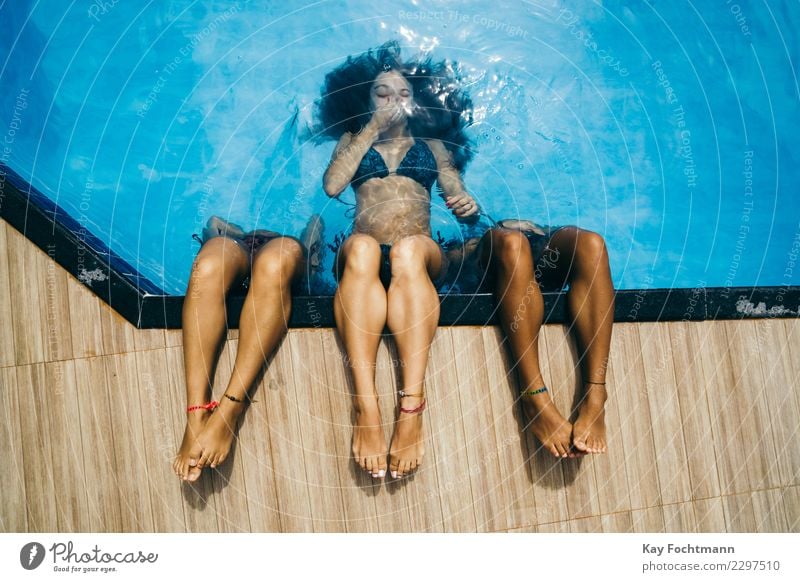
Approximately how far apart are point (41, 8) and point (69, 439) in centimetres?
175

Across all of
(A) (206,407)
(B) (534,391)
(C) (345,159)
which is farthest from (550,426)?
(C) (345,159)

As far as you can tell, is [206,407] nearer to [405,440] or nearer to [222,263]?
[222,263]

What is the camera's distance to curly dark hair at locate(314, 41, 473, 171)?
2.33 meters

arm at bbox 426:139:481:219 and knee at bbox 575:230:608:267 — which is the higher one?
arm at bbox 426:139:481:219

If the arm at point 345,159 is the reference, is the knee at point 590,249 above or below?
below

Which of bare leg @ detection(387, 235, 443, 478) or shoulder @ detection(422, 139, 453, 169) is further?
shoulder @ detection(422, 139, 453, 169)

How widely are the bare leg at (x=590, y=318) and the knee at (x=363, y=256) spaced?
52 centimetres

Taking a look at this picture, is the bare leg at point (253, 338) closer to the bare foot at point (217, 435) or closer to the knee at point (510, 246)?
the bare foot at point (217, 435)

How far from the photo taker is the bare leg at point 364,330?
1789mm

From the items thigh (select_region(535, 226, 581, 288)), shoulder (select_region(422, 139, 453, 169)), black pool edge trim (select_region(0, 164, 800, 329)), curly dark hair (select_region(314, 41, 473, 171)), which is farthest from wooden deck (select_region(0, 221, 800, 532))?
curly dark hair (select_region(314, 41, 473, 171))

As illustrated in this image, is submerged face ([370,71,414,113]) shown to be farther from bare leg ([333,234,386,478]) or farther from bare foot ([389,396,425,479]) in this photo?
bare foot ([389,396,425,479])

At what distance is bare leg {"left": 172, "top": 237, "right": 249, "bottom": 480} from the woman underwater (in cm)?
31

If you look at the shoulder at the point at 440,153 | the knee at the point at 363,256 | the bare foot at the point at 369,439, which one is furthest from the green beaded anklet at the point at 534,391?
the shoulder at the point at 440,153

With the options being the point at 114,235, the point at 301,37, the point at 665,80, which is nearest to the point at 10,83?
the point at 114,235
